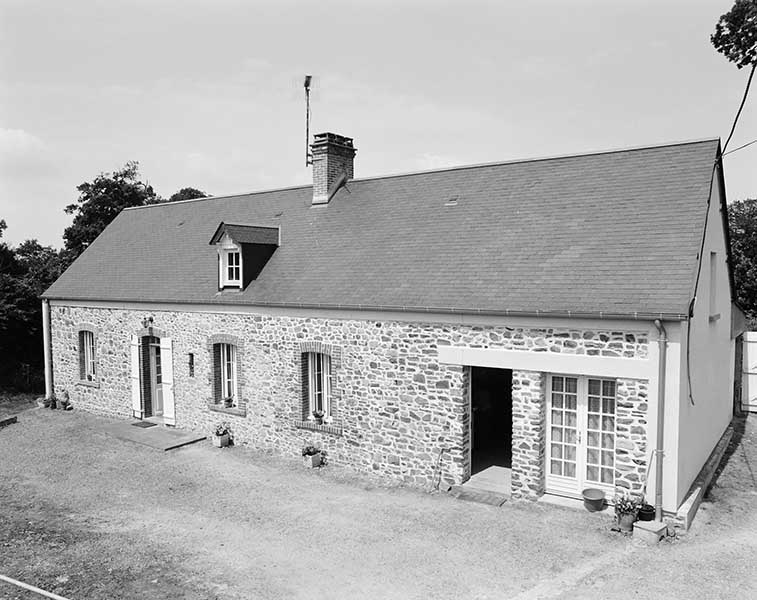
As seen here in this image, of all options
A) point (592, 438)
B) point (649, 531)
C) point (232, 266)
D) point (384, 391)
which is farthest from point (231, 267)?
point (649, 531)

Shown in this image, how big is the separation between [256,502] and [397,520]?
107 inches

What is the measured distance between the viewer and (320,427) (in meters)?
13.3

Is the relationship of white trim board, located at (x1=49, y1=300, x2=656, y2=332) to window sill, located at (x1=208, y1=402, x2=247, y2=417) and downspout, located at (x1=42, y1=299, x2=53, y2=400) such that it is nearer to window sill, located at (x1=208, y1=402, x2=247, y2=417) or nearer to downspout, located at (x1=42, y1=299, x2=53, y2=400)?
window sill, located at (x1=208, y1=402, x2=247, y2=417)

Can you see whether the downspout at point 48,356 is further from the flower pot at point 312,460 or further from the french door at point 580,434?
the french door at point 580,434

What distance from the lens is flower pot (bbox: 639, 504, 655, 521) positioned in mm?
9398

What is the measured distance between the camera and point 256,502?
1127cm

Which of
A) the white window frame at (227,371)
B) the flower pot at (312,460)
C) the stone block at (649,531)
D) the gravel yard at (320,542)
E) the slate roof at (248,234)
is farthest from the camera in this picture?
the white window frame at (227,371)

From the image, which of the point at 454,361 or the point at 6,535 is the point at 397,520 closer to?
the point at 454,361

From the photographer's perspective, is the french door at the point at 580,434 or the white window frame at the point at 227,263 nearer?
the french door at the point at 580,434

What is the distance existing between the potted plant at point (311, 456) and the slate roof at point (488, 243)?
3.12m

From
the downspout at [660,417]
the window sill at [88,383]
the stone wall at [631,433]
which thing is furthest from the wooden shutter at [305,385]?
the window sill at [88,383]

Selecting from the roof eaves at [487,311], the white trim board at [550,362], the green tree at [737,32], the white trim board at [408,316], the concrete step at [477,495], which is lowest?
the concrete step at [477,495]

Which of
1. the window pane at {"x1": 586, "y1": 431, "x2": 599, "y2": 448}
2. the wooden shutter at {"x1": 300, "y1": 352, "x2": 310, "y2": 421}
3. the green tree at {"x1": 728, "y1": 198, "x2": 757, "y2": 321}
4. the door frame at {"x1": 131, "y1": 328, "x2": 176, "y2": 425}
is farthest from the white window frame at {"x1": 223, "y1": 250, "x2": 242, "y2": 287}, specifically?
the green tree at {"x1": 728, "y1": 198, "x2": 757, "y2": 321}

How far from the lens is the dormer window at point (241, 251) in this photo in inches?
603
